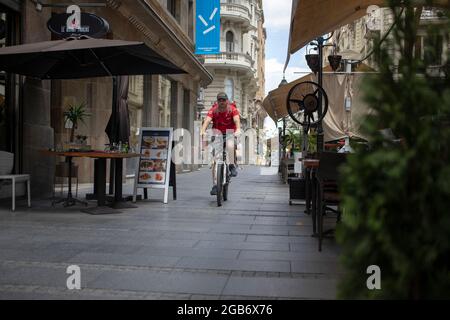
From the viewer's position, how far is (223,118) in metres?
9.40

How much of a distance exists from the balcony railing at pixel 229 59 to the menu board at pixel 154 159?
40.0 m

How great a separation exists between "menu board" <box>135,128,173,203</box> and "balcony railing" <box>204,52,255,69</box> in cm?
4000

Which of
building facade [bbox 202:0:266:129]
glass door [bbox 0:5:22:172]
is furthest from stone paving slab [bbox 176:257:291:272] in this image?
building facade [bbox 202:0:266:129]

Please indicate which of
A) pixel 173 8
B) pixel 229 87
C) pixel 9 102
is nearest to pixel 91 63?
pixel 9 102

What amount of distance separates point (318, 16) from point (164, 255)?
342cm

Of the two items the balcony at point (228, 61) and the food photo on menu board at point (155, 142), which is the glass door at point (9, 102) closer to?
the food photo on menu board at point (155, 142)

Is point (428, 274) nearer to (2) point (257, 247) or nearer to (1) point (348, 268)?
(1) point (348, 268)

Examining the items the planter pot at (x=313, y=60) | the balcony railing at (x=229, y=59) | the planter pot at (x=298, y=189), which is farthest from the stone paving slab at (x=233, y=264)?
the balcony railing at (x=229, y=59)

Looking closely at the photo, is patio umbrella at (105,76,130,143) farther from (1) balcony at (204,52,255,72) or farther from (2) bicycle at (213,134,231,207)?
(1) balcony at (204,52,255,72)

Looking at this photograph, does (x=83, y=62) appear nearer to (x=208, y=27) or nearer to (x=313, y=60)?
(x=313, y=60)

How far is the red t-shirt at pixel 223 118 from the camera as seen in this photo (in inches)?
368
